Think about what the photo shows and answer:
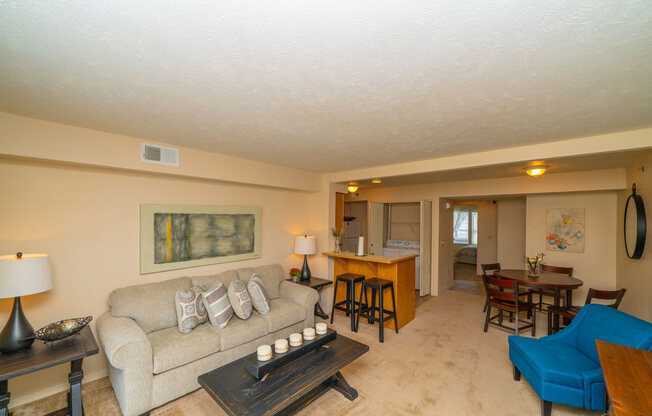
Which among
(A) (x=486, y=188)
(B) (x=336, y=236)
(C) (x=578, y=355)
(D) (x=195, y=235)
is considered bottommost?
(C) (x=578, y=355)

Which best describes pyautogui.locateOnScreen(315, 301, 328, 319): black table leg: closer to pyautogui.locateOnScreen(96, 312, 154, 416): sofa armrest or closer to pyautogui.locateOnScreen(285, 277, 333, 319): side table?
pyautogui.locateOnScreen(285, 277, 333, 319): side table

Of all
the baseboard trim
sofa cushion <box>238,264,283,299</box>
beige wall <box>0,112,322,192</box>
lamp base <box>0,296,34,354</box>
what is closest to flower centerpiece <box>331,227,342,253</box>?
sofa cushion <box>238,264,283,299</box>

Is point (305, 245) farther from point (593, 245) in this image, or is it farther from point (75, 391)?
point (593, 245)

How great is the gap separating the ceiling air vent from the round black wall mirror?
515 centimetres

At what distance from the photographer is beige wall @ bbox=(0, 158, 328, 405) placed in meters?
2.28

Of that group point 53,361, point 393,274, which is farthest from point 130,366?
point 393,274

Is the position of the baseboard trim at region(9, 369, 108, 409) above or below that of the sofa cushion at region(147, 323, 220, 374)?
below

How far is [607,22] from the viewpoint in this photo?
1058 millimetres

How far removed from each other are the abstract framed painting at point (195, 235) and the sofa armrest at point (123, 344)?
2.40 ft

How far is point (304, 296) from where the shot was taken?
3580mm

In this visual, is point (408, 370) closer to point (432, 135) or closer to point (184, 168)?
point (432, 135)

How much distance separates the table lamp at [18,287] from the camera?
183 centimetres

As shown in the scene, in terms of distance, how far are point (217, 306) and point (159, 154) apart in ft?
5.52

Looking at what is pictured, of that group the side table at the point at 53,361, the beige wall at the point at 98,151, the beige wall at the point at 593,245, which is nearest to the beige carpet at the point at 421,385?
the side table at the point at 53,361
